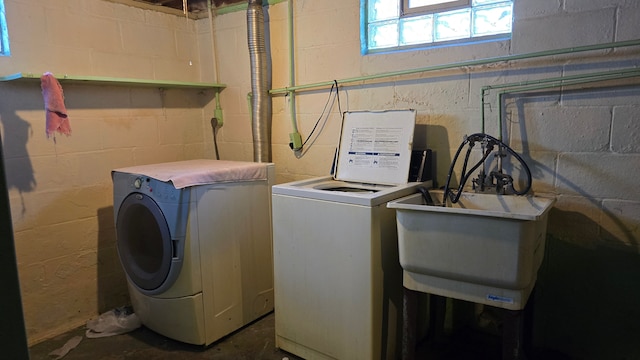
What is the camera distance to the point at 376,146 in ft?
7.06

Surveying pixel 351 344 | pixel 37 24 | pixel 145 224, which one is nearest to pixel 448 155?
pixel 351 344

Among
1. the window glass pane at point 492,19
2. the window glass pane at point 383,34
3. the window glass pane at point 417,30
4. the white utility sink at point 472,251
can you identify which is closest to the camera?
the white utility sink at point 472,251

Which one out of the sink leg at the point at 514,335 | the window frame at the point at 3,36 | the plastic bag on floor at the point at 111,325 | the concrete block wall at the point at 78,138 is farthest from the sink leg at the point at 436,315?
the window frame at the point at 3,36

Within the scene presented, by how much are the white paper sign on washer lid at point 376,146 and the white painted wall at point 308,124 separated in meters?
0.13

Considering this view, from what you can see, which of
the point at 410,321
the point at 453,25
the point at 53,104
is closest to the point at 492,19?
the point at 453,25

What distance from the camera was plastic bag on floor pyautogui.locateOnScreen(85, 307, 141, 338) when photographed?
2277 mm

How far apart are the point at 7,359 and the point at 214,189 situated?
1556 millimetres

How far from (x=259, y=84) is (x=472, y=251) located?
5.69 ft

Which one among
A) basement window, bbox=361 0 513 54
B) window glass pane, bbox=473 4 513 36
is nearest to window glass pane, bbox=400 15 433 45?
basement window, bbox=361 0 513 54

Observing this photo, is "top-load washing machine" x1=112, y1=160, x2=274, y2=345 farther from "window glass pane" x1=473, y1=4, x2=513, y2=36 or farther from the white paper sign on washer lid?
"window glass pane" x1=473, y1=4, x2=513, y2=36

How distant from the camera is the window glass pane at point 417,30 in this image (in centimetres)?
211

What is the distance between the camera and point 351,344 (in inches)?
70.1

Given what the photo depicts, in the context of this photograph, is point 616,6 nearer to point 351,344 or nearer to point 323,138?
point 323,138

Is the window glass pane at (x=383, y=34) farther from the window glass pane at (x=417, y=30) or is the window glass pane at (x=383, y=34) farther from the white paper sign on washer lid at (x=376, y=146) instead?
the white paper sign on washer lid at (x=376, y=146)
